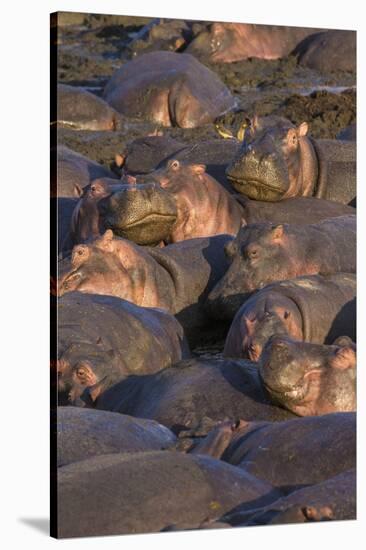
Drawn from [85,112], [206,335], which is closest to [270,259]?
[206,335]

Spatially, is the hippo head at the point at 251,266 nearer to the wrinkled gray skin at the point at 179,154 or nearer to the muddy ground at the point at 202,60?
the wrinkled gray skin at the point at 179,154

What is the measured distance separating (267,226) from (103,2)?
315 cm

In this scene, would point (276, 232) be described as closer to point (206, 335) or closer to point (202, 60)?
point (206, 335)

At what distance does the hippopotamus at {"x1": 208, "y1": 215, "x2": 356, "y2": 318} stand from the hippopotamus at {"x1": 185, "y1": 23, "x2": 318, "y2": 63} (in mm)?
9439

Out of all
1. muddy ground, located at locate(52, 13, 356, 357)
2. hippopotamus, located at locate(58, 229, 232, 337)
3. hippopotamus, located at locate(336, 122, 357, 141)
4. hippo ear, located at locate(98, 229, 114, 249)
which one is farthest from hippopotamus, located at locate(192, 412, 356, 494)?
muddy ground, located at locate(52, 13, 356, 357)

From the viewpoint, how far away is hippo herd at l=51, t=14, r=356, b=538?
6383 millimetres

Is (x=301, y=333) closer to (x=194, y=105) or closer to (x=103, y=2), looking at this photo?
(x=103, y=2)

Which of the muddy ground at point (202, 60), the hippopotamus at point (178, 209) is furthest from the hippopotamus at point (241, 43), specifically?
the hippopotamus at point (178, 209)

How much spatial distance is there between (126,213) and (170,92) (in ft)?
21.8

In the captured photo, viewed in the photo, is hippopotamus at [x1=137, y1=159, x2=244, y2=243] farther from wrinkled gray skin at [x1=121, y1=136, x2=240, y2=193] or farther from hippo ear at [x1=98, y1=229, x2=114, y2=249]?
hippo ear at [x1=98, y1=229, x2=114, y2=249]

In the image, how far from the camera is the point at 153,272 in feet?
33.0

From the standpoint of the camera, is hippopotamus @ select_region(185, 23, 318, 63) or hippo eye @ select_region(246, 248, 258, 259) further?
hippopotamus @ select_region(185, 23, 318, 63)

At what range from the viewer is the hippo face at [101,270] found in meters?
9.30

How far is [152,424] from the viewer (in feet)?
24.1
